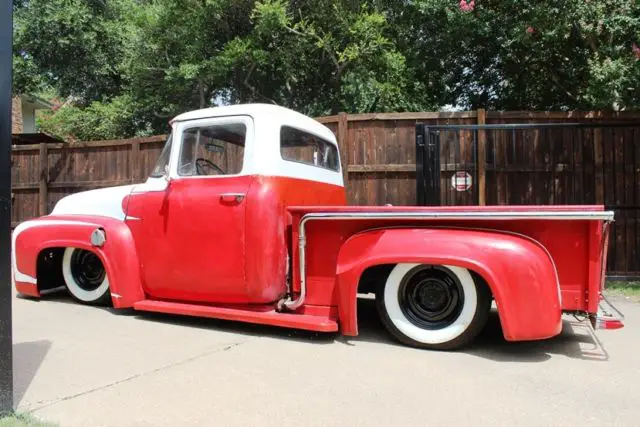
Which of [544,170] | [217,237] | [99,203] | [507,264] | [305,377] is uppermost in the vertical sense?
[544,170]

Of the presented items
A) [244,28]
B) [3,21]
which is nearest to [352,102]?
[244,28]

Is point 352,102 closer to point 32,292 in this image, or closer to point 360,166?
point 360,166

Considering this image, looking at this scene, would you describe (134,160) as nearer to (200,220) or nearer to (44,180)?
(44,180)

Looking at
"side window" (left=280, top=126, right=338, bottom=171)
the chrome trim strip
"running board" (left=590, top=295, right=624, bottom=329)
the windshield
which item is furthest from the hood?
"running board" (left=590, top=295, right=624, bottom=329)

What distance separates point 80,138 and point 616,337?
1346 centimetres

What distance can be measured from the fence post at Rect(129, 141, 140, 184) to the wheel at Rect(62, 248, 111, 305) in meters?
3.89

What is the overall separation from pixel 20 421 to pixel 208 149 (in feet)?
9.97

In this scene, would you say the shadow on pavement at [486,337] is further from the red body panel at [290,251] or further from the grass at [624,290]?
the grass at [624,290]

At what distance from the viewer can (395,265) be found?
441 cm

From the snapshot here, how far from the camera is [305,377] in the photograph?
12.5ft

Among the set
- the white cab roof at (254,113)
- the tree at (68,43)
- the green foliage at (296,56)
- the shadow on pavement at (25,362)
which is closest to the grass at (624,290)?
the green foliage at (296,56)

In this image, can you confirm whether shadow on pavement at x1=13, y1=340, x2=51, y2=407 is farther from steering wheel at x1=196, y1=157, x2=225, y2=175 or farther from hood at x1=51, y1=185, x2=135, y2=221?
steering wheel at x1=196, y1=157, x2=225, y2=175

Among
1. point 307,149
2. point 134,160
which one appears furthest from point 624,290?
point 134,160

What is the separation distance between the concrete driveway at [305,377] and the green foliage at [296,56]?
549cm
